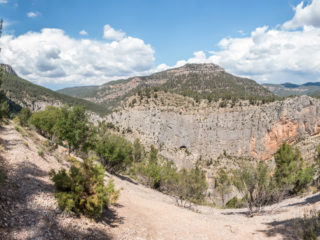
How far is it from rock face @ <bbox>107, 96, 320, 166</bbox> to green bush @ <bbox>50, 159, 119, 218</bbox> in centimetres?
7411

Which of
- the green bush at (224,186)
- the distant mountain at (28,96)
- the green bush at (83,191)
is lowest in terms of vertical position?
the green bush at (224,186)

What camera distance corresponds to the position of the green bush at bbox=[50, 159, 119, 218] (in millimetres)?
9235

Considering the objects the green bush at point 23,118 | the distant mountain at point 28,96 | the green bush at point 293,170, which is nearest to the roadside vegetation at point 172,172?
the green bush at point 293,170

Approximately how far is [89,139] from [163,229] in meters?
15.9

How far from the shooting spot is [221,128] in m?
93.5

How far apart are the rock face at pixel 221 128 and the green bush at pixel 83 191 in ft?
243

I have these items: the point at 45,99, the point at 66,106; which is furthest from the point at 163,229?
the point at 45,99

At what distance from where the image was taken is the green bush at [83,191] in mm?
9235

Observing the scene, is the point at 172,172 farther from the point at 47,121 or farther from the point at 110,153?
the point at 47,121

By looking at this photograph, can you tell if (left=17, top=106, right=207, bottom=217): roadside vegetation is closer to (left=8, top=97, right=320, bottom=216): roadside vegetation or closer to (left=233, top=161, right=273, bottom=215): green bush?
(left=8, top=97, right=320, bottom=216): roadside vegetation

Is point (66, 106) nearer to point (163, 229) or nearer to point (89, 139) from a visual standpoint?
point (89, 139)

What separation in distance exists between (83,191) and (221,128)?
8964cm

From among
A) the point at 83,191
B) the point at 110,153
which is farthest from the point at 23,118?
the point at 83,191

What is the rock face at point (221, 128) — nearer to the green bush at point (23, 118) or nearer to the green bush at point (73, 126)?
the green bush at point (23, 118)
